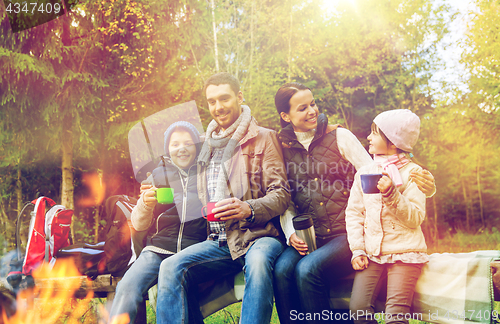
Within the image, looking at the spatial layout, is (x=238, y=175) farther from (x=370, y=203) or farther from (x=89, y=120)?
(x=89, y=120)

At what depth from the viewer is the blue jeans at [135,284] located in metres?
2.28

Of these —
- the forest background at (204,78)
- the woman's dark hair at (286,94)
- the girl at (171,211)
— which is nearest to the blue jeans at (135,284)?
the girl at (171,211)

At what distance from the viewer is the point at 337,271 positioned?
2.21 meters

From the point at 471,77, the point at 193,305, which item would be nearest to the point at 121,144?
the point at 193,305

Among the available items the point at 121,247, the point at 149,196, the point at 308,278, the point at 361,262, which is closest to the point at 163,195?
the point at 149,196

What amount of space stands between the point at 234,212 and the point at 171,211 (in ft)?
2.14

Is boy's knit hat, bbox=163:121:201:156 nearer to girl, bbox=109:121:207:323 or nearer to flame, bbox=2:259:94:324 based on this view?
girl, bbox=109:121:207:323

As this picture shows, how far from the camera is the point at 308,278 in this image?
212cm

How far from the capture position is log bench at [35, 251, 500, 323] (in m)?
1.93

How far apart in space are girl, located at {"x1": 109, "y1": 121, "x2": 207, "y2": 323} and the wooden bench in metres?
0.38

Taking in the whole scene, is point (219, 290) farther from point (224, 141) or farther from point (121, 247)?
point (224, 141)

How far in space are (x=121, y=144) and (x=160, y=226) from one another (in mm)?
4215

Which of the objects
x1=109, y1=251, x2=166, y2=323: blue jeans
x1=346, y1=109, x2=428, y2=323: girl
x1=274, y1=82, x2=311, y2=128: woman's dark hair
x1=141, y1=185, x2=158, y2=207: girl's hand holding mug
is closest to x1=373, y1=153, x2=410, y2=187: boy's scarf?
x1=346, y1=109, x2=428, y2=323: girl

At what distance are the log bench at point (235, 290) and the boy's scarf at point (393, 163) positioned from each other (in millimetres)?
549
